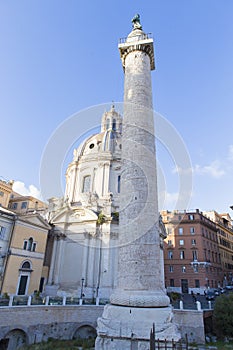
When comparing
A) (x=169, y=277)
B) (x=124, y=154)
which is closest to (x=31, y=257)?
(x=124, y=154)

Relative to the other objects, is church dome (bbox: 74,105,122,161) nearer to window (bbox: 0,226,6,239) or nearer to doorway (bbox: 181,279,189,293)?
window (bbox: 0,226,6,239)

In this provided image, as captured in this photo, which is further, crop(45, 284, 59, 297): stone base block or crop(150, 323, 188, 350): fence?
crop(45, 284, 59, 297): stone base block

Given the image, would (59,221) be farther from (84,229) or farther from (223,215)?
(223,215)

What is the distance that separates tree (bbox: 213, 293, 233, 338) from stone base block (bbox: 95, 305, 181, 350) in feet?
38.7

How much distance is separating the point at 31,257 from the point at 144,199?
53.6 feet

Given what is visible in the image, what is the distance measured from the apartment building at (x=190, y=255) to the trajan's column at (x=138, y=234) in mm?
26497

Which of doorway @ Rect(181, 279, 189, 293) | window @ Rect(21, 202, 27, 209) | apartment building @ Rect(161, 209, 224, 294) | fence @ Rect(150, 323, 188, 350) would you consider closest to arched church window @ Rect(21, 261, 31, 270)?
fence @ Rect(150, 323, 188, 350)

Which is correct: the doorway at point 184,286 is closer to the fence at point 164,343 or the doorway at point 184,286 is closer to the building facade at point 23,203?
the building facade at point 23,203

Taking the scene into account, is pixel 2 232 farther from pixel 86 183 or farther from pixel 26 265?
pixel 86 183

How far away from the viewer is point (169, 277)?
3531 cm

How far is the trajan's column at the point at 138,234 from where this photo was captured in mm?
7266

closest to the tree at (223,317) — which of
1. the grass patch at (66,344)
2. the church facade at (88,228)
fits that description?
the grass patch at (66,344)

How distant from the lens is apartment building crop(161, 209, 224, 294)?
33.3m

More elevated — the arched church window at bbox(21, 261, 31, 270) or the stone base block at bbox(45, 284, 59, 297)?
the arched church window at bbox(21, 261, 31, 270)
